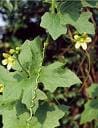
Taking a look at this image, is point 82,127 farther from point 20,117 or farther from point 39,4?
point 20,117

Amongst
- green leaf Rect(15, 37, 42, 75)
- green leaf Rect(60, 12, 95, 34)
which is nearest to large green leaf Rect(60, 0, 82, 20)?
green leaf Rect(60, 12, 95, 34)

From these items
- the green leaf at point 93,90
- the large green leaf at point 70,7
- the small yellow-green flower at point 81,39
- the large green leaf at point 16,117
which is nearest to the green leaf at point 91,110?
the green leaf at point 93,90

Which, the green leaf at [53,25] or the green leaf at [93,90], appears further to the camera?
the green leaf at [93,90]

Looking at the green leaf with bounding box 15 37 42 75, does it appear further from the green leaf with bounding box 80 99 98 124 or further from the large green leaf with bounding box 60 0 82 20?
the green leaf with bounding box 80 99 98 124

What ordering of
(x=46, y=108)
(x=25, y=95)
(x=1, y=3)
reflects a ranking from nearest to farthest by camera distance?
(x=25, y=95) → (x=46, y=108) → (x=1, y=3)

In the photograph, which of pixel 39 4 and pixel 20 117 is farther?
pixel 39 4

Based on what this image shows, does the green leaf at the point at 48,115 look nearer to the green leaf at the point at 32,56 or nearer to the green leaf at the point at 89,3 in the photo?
the green leaf at the point at 32,56

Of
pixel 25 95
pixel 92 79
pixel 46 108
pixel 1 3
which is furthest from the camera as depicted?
pixel 92 79

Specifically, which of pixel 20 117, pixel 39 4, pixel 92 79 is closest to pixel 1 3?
pixel 39 4
